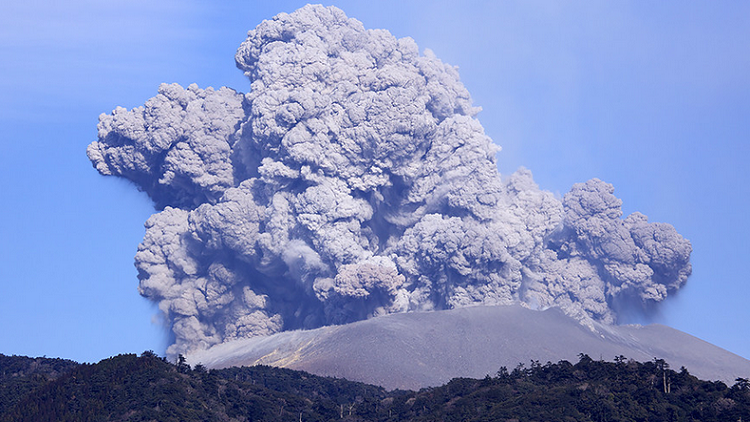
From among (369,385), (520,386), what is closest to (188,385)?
(520,386)

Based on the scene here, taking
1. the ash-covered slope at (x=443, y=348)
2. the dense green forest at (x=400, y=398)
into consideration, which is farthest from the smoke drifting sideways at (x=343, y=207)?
the dense green forest at (x=400, y=398)

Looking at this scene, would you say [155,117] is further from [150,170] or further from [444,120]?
[444,120]

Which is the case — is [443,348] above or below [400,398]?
above

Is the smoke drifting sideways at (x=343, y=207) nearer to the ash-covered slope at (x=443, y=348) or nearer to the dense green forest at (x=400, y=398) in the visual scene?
the ash-covered slope at (x=443, y=348)

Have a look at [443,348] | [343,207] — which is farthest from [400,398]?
[343,207]

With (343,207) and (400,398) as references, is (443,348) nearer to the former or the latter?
(343,207)

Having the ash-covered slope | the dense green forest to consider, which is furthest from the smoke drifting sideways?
the dense green forest

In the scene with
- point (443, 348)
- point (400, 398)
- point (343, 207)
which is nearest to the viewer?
point (400, 398)
